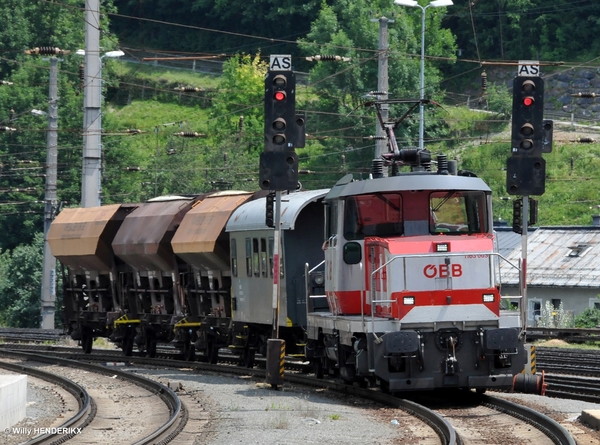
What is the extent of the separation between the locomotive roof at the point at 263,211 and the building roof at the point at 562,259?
78.2 ft

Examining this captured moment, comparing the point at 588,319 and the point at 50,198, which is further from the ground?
the point at 50,198

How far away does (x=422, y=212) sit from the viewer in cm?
1781

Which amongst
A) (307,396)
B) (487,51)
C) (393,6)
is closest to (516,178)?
(307,396)

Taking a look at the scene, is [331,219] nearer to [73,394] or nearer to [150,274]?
[73,394]

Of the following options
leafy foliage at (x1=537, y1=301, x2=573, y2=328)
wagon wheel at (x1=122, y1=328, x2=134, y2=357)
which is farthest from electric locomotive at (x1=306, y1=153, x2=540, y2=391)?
leafy foliage at (x1=537, y1=301, x2=573, y2=328)

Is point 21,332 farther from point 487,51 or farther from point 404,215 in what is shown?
point 487,51

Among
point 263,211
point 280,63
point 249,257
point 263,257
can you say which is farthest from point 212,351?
point 280,63

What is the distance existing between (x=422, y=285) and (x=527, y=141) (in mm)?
3352

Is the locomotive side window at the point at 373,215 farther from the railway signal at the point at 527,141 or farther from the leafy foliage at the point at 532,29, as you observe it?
the leafy foliage at the point at 532,29

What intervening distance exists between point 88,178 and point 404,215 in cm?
2041

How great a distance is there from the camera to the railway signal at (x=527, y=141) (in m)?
18.8

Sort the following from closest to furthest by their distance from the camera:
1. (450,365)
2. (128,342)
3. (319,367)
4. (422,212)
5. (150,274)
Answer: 1. (450,365)
2. (422,212)
3. (319,367)
4. (150,274)
5. (128,342)

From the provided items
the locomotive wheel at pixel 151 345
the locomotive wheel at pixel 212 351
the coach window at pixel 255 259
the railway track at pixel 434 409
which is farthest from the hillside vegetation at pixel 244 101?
the railway track at pixel 434 409

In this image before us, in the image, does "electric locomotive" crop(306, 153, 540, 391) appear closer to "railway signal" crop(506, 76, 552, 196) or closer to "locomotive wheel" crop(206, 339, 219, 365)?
"railway signal" crop(506, 76, 552, 196)
